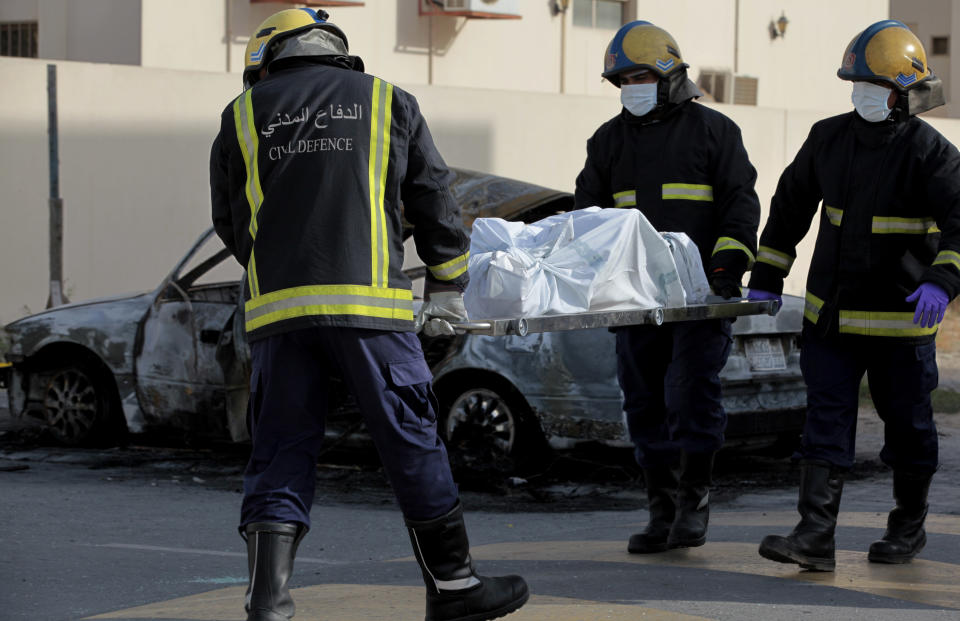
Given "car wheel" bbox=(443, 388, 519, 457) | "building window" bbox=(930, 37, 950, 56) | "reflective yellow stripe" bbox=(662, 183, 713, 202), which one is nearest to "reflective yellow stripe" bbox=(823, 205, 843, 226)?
"reflective yellow stripe" bbox=(662, 183, 713, 202)

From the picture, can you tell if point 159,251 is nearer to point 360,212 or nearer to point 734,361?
point 734,361

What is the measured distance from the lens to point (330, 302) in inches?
159

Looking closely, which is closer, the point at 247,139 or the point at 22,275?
the point at 247,139

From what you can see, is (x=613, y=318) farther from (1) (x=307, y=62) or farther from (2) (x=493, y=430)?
(2) (x=493, y=430)

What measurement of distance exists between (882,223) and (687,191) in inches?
33.5

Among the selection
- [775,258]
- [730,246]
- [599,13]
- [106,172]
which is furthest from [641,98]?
[599,13]

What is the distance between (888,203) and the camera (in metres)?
5.14

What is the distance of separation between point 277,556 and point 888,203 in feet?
8.24

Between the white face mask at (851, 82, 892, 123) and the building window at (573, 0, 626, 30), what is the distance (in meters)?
16.3

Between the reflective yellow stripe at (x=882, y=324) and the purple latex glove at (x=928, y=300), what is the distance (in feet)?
0.47

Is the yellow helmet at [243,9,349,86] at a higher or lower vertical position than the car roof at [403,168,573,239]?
higher

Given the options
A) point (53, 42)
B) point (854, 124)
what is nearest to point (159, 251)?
point (53, 42)

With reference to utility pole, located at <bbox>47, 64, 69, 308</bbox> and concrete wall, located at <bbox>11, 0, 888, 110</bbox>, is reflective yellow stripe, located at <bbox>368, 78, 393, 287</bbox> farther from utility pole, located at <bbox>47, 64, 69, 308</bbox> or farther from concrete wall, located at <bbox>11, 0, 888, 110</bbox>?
concrete wall, located at <bbox>11, 0, 888, 110</bbox>

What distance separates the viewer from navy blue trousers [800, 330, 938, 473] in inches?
205
